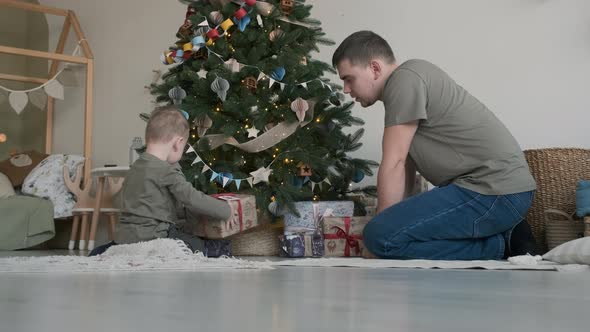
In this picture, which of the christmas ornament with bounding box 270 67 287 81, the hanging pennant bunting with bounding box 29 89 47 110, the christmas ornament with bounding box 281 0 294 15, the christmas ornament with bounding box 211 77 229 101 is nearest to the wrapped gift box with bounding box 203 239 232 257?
the christmas ornament with bounding box 211 77 229 101

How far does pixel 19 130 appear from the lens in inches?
257

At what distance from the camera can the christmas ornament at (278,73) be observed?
3.54m

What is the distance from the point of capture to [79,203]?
5.12m

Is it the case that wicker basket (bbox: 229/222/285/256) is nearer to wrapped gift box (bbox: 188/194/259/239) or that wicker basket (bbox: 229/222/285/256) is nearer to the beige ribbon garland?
wrapped gift box (bbox: 188/194/259/239)

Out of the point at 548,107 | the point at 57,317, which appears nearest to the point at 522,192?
the point at 548,107

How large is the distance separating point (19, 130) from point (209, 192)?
366 cm

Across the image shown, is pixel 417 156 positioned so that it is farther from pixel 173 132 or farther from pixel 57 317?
pixel 57 317

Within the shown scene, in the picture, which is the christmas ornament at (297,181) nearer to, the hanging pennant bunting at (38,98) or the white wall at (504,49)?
the white wall at (504,49)

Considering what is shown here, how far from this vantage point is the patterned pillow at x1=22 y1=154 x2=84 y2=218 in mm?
5117

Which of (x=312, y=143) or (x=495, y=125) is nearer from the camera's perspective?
(x=495, y=125)

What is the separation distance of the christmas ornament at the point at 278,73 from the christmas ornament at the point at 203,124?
364 mm

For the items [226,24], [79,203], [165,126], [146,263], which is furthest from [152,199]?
[79,203]

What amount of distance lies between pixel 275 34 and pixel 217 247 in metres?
1.07

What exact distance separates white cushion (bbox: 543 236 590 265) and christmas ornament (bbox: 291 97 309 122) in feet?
A: 4.78
